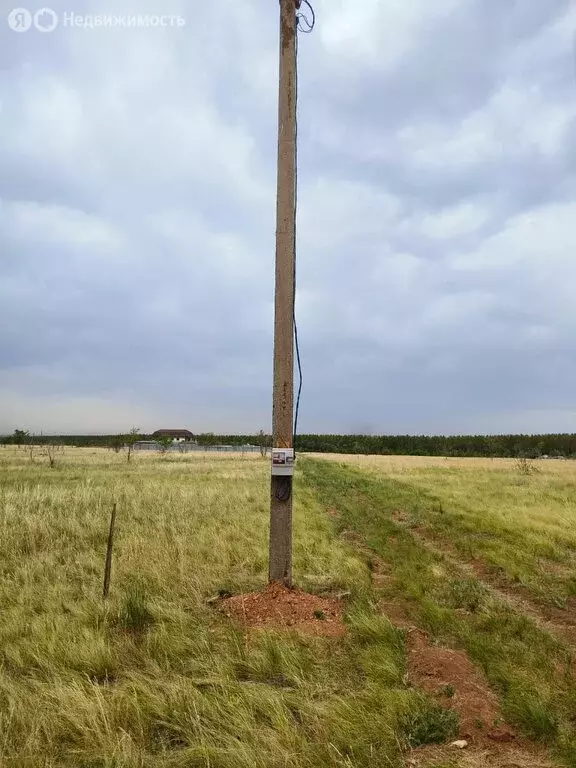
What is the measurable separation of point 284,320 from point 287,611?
11.0 feet

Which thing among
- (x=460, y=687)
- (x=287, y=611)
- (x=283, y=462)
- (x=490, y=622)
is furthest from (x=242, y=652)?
(x=490, y=622)

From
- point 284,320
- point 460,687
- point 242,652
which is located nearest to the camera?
point 460,687

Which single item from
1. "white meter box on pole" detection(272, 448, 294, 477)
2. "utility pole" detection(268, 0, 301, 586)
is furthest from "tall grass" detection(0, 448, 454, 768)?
"white meter box on pole" detection(272, 448, 294, 477)

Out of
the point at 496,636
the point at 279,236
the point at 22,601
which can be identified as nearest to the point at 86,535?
the point at 22,601

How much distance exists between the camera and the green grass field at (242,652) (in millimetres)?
3525

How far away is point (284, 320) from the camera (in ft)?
21.7

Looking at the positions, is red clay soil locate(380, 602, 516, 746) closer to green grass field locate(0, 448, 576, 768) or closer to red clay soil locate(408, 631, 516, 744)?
red clay soil locate(408, 631, 516, 744)

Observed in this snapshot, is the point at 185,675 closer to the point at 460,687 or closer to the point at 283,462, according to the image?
the point at 460,687

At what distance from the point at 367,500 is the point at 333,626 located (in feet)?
49.8

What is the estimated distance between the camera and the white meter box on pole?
253 inches

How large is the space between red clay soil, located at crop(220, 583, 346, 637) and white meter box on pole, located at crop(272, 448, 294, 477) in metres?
1.34

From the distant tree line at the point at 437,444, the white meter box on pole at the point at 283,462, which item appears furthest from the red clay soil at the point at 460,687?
the distant tree line at the point at 437,444

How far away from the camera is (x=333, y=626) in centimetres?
573

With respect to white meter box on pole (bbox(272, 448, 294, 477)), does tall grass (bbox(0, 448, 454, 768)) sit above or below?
below
